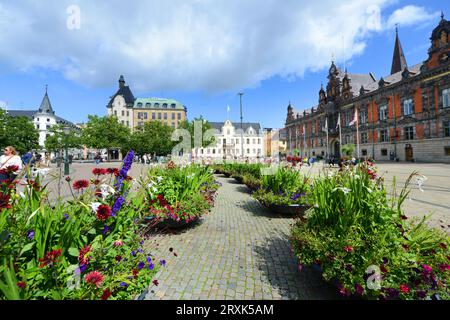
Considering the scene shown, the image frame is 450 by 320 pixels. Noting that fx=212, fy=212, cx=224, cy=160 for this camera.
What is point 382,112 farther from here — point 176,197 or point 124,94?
point 124,94

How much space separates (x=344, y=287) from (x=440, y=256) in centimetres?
94

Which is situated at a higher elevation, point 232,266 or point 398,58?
point 398,58

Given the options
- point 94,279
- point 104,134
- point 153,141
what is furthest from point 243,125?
point 94,279

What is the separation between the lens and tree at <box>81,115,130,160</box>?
44.9 m

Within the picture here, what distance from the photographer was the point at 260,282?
2883 millimetres

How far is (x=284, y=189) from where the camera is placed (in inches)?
245

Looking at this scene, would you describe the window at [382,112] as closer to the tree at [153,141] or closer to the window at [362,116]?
the window at [362,116]

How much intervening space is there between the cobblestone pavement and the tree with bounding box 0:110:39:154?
147 ft

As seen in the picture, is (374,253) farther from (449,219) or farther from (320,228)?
(449,219)

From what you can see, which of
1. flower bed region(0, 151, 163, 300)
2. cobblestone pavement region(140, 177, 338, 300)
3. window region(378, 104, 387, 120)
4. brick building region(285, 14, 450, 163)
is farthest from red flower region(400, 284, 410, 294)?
window region(378, 104, 387, 120)

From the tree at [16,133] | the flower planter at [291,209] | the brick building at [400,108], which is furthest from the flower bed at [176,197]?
the tree at [16,133]

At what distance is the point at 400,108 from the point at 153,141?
4368cm

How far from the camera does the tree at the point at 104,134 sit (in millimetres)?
44906
